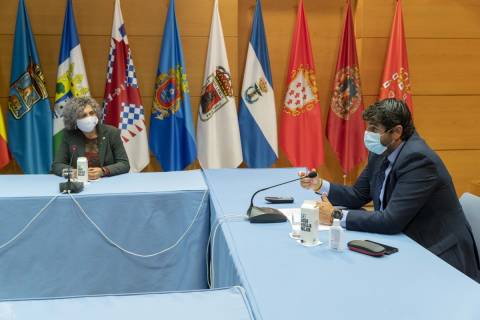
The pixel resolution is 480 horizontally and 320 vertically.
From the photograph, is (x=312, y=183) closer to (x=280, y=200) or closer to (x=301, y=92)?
(x=280, y=200)

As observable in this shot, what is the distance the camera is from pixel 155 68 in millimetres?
4188

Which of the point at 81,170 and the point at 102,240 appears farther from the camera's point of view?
the point at 81,170

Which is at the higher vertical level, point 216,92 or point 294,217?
point 216,92

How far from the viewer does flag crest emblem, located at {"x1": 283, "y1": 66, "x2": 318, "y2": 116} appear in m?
4.35

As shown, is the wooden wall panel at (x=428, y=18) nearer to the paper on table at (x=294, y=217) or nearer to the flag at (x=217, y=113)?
the flag at (x=217, y=113)

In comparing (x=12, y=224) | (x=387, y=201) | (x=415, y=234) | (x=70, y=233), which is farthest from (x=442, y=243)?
(x=12, y=224)

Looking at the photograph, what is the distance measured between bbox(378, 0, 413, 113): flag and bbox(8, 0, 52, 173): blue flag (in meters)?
2.91

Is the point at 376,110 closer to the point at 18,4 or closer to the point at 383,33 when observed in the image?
the point at 383,33

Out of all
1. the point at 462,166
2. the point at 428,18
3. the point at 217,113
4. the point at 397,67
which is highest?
the point at 428,18

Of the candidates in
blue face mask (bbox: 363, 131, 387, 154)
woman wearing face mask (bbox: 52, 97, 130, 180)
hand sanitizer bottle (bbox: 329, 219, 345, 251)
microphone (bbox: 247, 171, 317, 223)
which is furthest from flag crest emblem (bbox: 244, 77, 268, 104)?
hand sanitizer bottle (bbox: 329, 219, 345, 251)

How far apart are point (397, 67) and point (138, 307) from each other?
146 inches

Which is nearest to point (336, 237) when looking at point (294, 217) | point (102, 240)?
A: point (294, 217)

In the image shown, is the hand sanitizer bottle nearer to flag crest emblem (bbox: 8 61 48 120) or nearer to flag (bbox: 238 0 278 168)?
flag (bbox: 238 0 278 168)

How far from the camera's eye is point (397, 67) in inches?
173
